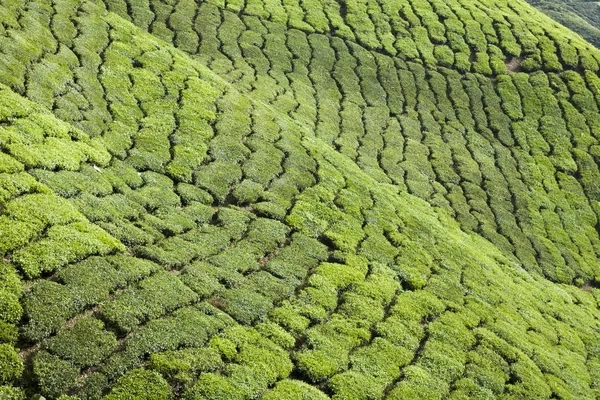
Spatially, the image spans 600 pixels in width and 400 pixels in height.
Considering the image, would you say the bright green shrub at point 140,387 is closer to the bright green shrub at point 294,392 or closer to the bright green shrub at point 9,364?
the bright green shrub at point 9,364

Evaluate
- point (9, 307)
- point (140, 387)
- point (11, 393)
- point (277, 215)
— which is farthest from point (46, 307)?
point (277, 215)

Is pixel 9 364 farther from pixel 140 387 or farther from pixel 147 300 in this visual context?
pixel 147 300

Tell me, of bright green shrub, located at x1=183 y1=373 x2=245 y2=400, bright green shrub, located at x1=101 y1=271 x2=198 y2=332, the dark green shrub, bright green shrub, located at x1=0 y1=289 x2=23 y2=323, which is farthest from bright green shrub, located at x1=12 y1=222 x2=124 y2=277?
bright green shrub, located at x1=183 y1=373 x2=245 y2=400

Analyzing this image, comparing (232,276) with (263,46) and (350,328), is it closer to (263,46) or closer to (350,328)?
(350,328)

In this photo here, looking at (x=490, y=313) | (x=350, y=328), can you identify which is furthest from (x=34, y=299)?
(x=490, y=313)

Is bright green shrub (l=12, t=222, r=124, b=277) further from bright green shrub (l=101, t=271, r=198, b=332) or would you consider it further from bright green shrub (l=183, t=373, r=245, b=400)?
bright green shrub (l=183, t=373, r=245, b=400)
